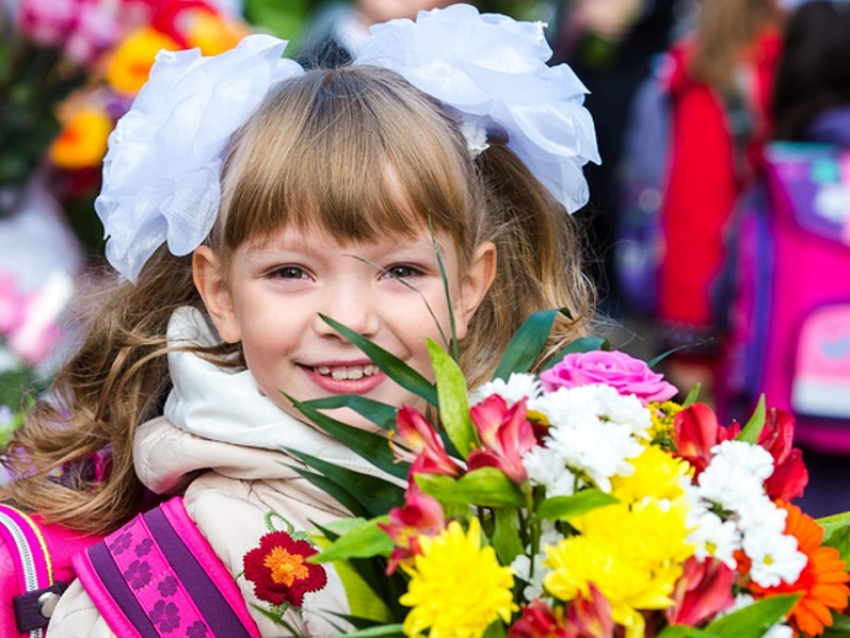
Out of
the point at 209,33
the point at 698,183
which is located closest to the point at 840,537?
the point at 698,183

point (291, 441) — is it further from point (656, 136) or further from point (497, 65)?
point (656, 136)

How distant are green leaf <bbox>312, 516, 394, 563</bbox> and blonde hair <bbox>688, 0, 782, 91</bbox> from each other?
3515 mm

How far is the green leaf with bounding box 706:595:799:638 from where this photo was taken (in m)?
1.58

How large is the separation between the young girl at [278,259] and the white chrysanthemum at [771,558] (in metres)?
0.63

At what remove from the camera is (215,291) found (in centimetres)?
236

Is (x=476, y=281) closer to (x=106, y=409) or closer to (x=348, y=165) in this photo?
(x=348, y=165)

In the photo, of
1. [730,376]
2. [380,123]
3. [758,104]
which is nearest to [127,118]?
[380,123]

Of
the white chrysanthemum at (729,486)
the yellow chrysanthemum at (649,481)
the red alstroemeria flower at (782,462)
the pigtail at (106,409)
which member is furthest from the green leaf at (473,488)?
the pigtail at (106,409)

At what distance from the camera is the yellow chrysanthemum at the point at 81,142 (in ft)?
15.7

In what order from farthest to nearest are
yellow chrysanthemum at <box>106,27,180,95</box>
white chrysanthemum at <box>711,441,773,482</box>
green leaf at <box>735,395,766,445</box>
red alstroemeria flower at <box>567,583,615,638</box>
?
yellow chrysanthemum at <box>106,27,180,95</box>
green leaf at <box>735,395,766,445</box>
white chrysanthemum at <box>711,441,773,482</box>
red alstroemeria flower at <box>567,583,615,638</box>

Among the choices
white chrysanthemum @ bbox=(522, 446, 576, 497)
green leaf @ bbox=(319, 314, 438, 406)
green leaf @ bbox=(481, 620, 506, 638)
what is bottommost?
green leaf @ bbox=(481, 620, 506, 638)

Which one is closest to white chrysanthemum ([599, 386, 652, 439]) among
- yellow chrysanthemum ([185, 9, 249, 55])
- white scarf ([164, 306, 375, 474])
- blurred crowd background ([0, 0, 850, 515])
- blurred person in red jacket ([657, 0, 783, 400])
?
white scarf ([164, 306, 375, 474])

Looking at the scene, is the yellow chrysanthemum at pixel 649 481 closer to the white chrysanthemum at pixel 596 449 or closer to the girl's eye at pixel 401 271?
the white chrysanthemum at pixel 596 449

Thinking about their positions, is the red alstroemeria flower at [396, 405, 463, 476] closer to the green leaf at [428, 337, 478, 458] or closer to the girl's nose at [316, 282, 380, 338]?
the green leaf at [428, 337, 478, 458]
